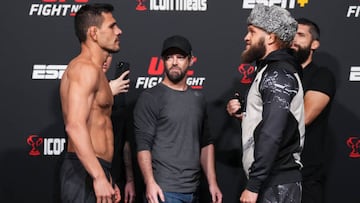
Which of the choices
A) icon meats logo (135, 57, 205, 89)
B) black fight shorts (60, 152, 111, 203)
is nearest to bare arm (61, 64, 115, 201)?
black fight shorts (60, 152, 111, 203)

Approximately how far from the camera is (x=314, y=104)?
3.08 metres

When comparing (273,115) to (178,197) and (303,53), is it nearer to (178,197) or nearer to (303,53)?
(178,197)

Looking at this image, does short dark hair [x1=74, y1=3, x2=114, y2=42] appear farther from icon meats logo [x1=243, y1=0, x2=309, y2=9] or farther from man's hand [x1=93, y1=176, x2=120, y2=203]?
icon meats logo [x1=243, y1=0, x2=309, y2=9]

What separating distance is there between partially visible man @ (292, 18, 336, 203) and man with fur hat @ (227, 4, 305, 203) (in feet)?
1.94

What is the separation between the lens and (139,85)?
11.1 feet

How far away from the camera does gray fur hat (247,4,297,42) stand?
2497mm

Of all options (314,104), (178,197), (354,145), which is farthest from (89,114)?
(354,145)

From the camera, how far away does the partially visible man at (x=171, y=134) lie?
2920mm

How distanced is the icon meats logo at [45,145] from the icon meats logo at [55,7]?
67 cm

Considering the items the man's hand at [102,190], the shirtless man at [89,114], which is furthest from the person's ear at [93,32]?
the man's hand at [102,190]

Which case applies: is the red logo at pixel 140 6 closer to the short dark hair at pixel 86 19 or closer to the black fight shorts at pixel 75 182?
the short dark hair at pixel 86 19

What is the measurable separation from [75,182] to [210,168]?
0.81 m

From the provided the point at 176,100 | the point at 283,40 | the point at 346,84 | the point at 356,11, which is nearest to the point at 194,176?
the point at 176,100

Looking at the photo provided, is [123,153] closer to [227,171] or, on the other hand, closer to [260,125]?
[227,171]
